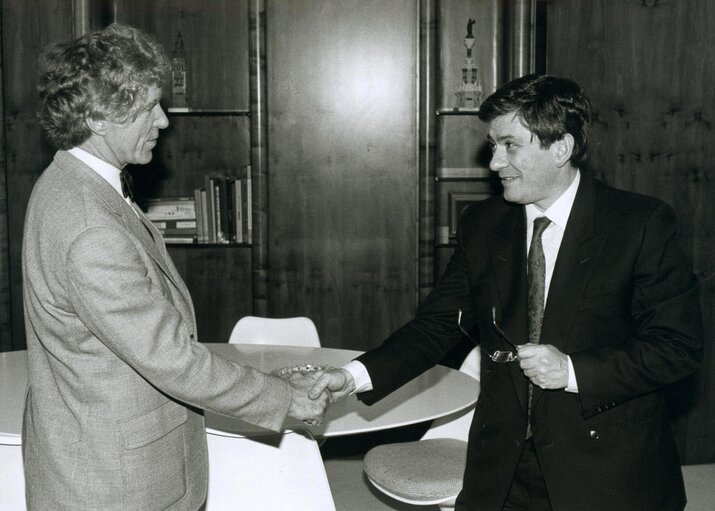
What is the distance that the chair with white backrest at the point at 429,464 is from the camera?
251 centimetres

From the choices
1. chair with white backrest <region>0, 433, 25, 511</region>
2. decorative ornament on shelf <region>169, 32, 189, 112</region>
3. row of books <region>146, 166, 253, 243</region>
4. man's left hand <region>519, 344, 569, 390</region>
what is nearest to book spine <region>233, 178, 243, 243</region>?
row of books <region>146, 166, 253, 243</region>

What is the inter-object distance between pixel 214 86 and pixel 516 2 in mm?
1645

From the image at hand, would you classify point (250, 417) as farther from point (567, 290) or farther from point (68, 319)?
point (567, 290)

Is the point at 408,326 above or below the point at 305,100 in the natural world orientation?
below

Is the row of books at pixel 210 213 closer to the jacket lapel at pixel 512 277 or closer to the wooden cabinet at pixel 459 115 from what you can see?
the wooden cabinet at pixel 459 115

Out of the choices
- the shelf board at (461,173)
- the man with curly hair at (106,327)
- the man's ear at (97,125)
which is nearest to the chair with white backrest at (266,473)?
the man with curly hair at (106,327)

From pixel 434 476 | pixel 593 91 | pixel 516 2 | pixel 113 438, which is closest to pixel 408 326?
pixel 434 476

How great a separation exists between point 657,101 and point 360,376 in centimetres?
246

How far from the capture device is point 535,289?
181 centimetres

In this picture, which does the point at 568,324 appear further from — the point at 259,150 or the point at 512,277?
the point at 259,150

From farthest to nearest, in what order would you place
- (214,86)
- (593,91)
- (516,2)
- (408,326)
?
1. (214,86)
2. (516,2)
3. (593,91)
4. (408,326)

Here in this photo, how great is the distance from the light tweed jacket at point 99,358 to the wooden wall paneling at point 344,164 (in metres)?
2.65

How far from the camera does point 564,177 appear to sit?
1880mm

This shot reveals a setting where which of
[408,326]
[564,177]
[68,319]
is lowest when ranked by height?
[408,326]
